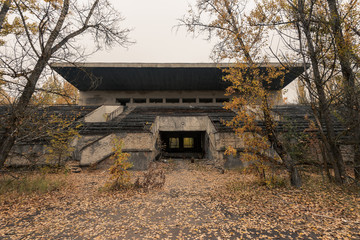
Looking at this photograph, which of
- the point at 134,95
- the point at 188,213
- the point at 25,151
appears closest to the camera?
the point at 188,213

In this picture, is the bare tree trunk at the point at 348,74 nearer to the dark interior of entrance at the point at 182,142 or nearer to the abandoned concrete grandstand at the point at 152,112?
the abandoned concrete grandstand at the point at 152,112

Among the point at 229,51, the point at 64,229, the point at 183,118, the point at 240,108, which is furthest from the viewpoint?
the point at 183,118

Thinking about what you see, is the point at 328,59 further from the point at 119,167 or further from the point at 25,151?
the point at 25,151

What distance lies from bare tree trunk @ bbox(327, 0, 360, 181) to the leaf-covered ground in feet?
6.49

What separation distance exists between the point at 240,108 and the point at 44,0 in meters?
7.93

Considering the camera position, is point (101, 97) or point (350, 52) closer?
point (350, 52)

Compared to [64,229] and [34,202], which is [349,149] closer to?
[64,229]

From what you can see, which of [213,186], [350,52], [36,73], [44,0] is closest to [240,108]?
[213,186]

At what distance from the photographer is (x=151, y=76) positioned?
1922 centimetres

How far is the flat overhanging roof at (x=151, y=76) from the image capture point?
17.8 m

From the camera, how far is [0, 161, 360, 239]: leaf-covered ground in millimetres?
3525

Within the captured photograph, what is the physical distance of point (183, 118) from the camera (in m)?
13.6

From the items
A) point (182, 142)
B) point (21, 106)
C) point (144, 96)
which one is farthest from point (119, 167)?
point (144, 96)

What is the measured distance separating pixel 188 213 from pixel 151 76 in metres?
17.0
